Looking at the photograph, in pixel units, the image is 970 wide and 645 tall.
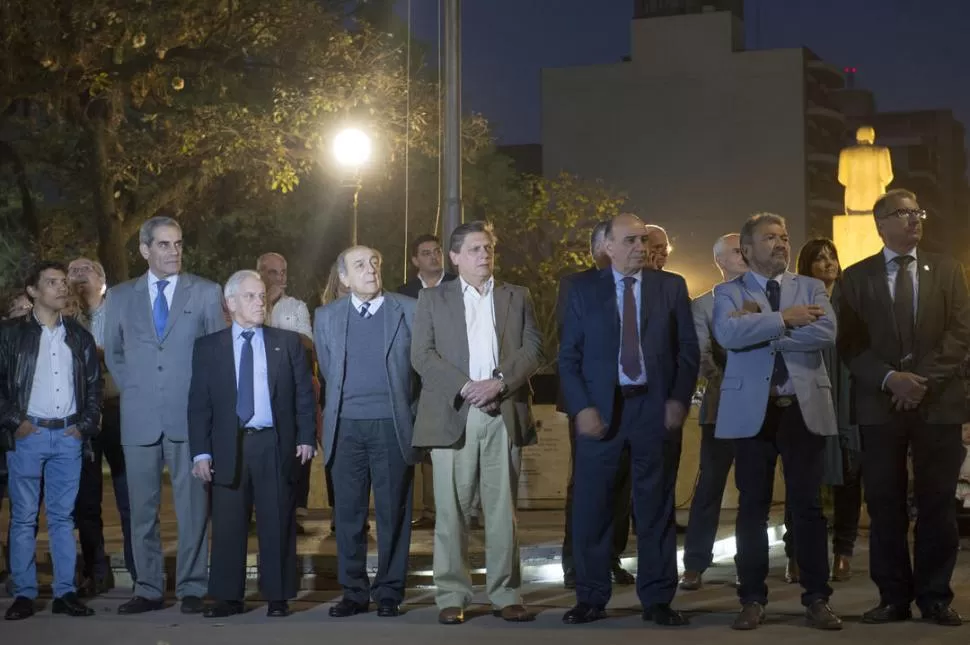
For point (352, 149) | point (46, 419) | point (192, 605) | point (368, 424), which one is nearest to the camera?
point (368, 424)

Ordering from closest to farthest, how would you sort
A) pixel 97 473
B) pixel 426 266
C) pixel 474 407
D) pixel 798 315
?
1. pixel 798 315
2. pixel 474 407
3. pixel 97 473
4. pixel 426 266

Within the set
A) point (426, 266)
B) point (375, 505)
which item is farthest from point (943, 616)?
point (426, 266)

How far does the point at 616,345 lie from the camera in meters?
8.90

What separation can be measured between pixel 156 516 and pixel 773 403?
12.9ft

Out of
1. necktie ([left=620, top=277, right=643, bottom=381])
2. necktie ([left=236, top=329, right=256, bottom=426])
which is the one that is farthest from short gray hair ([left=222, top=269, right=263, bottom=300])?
necktie ([left=620, top=277, right=643, bottom=381])

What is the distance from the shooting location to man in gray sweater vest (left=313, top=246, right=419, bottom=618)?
9391 millimetres

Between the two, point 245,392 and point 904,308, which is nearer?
point 904,308

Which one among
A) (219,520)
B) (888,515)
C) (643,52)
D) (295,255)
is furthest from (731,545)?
(643,52)

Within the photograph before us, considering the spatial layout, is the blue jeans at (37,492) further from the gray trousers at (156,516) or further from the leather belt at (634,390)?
the leather belt at (634,390)

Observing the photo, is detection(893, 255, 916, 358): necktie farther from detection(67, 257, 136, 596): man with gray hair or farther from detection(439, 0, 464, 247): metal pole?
detection(439, 0, 464, 247): metal pole

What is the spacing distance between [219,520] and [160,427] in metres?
0.73

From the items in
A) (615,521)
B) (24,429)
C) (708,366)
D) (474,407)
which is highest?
(708,366)

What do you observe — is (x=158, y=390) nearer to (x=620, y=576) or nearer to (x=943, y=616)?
(x=620, y=576)

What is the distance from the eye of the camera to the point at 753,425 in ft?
27.9
